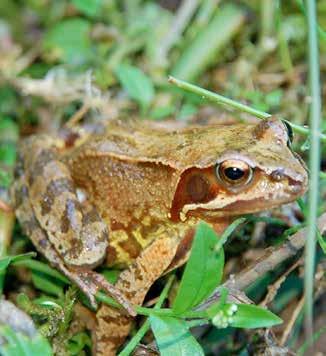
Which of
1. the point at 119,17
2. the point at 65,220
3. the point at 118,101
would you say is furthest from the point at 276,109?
the point at 65,220

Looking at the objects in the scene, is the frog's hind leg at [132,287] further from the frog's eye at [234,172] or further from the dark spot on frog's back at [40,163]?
the dark spot on frog's back at [40,163]

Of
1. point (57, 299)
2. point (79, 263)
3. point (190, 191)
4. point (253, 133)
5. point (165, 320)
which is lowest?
point (57, 299)

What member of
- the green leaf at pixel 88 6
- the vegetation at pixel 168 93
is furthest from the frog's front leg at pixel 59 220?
the green leaf at pixel 88 6

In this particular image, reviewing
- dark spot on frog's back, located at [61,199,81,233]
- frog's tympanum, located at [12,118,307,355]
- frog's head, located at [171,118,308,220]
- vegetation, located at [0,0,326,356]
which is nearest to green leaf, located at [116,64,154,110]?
vegetation, located at [0,0,326,356]

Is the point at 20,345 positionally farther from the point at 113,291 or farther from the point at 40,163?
the point at 40,163

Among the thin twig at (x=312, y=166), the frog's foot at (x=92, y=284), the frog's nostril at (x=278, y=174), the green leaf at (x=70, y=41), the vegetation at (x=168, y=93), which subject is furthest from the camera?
the green leaf at (x=70, y=41)

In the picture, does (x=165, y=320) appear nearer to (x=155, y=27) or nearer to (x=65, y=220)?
Result: (x=65, y=220)
